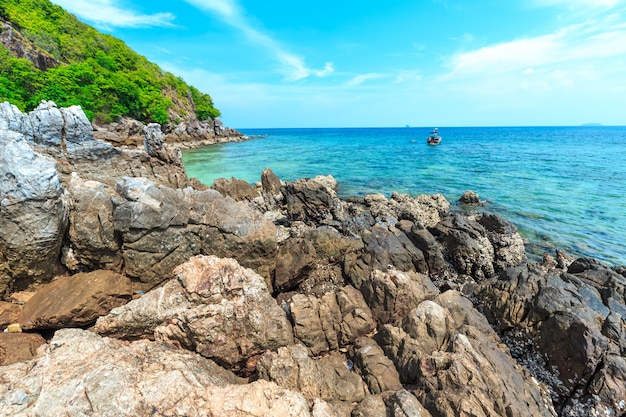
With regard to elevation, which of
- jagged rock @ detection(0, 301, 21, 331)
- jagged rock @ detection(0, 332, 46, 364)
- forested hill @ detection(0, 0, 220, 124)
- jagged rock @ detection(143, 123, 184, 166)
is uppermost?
forested hill @ detection(0, 0, 220, 124)

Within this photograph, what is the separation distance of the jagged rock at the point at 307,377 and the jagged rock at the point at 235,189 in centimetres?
1617

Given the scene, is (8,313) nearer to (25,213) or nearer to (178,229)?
(25,213)

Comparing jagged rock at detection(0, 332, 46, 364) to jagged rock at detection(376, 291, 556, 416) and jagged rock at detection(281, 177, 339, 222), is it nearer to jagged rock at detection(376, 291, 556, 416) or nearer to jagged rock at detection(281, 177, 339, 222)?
jagged rock at detection(376, 291, 556, 416)

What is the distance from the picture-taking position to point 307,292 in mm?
10445

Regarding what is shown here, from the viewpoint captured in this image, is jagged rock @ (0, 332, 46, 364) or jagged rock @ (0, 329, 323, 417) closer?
jagged rock @ (0, 329, 323, 417)

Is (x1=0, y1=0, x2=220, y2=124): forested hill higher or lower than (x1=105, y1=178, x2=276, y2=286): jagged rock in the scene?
higher

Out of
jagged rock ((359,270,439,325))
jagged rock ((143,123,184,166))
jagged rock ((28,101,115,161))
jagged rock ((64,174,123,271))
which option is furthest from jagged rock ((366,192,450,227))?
jagged rock ((28,101,115,161))

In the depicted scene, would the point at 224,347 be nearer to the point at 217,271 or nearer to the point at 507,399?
the point at 217,271

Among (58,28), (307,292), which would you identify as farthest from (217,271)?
(58,28)

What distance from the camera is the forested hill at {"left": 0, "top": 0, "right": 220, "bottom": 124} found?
41250 millimetres

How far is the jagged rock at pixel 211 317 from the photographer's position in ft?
21.4

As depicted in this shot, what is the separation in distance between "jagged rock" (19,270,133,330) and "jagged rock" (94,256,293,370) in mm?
572

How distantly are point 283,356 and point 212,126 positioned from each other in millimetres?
Result: 100479

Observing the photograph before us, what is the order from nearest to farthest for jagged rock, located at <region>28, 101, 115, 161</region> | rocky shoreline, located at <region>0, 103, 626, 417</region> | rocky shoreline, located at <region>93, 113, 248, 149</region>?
rocky shoreline, located at <region>0, 103, 626, 417</region> → jagged rock, located at <region>28, 101, 115, 161</region> → rocky shoreline, located at <region>93, 113, 248, 149</region>
